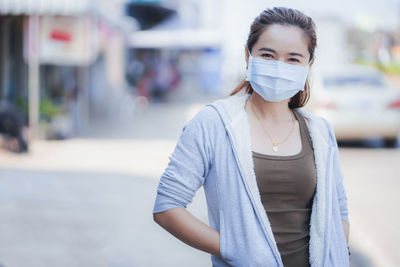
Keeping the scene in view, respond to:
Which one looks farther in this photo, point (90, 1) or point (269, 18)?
point (90, 1)

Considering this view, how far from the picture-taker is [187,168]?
1998 mm

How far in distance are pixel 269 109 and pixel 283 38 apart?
30 centimetres

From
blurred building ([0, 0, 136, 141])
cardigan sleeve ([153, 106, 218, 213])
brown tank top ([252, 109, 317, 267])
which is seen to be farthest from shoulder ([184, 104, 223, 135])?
blurred building ([0, 0, 136, 141])

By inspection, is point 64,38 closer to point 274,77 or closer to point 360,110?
point 360,110

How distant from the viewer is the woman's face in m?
2.12

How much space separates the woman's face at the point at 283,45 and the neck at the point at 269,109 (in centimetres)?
19

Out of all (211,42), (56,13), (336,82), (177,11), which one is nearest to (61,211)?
(56,13)

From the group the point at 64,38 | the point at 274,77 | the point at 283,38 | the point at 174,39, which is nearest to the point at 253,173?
the point at 274,77

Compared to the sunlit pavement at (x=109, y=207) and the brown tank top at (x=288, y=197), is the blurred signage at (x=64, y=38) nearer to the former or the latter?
the sunlit pavement at (x=109, y=207)

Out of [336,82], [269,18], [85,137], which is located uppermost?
[269,18]

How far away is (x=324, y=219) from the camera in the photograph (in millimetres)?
2113

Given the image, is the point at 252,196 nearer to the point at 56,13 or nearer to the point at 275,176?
the point at 275,176

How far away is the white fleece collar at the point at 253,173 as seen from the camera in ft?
6.54

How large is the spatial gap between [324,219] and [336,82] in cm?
1004
